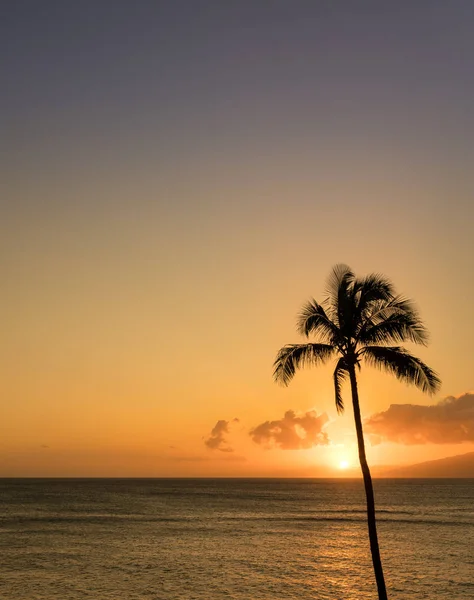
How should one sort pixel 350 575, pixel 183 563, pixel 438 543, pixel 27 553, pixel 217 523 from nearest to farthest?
pixel 350 575
pixel 183 563
pixel 27 553
pixel 438 543
pixel 217 523

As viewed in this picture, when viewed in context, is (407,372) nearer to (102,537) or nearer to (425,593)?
(425,593)

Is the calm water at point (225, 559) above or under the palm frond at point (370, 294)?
under

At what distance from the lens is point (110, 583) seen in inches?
1459

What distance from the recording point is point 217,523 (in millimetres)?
79625

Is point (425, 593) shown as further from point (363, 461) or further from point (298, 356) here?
point (298, 356)

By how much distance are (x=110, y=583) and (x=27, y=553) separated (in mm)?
16793

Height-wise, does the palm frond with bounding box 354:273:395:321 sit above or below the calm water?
above

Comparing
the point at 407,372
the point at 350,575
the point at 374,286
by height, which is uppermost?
the point at 374,286

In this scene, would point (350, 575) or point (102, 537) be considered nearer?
point (350, 575)

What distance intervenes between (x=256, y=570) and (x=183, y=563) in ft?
20.3

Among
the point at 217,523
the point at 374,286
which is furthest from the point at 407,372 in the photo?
the point at 217,523

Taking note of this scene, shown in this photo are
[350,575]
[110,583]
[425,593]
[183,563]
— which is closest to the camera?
[425,593]

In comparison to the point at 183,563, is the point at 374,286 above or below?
above

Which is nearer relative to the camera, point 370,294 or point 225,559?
point 370,294
